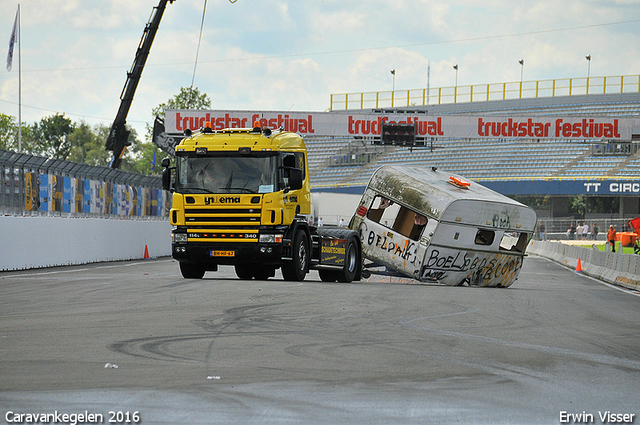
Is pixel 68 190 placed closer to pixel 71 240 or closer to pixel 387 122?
pixel 71 240

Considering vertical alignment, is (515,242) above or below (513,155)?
below

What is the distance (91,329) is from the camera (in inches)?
379

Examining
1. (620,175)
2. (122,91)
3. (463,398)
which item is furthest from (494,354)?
(620,175)

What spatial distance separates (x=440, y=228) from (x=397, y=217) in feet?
5.35

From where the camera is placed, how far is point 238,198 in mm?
16750

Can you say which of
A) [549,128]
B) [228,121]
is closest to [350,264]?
[228,121]

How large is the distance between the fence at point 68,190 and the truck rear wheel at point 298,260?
7.98 metres

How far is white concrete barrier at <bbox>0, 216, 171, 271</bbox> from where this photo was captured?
837 inches

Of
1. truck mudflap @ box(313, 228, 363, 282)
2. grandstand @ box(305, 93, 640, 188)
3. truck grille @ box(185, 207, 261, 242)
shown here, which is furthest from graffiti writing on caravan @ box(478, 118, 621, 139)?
truck grille @ box(185, 207, 261, 242)

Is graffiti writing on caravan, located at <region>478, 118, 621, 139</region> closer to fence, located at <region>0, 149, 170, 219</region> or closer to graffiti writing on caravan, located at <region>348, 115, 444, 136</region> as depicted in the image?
graffiti writing on caravan, located at <region>348, 115, 444, 136</region>

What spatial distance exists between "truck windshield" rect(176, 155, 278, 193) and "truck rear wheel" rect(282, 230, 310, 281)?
1402 millimetres

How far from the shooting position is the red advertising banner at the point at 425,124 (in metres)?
44.3

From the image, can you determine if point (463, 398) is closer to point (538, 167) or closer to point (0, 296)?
point (0, 296)

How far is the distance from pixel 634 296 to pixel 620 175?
4893 cm
